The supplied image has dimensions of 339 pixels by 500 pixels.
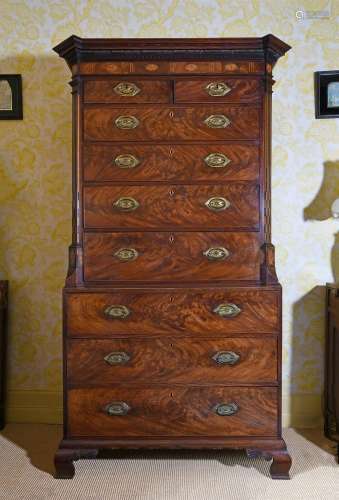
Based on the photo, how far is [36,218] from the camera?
352 centimetres

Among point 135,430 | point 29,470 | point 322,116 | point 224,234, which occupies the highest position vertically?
point 322,116

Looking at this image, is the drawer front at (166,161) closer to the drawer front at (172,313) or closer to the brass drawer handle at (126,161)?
the brass drawer handle at (126,161)

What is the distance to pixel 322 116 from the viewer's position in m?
3.40

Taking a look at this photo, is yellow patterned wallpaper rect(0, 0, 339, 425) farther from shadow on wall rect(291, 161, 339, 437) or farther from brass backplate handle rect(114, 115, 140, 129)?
brass backplate handle rect(114, 115, 140, 129)

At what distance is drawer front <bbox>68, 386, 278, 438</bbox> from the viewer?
8.94ft

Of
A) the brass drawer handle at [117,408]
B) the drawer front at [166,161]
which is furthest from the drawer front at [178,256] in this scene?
the brass drawer handle at [117,408]

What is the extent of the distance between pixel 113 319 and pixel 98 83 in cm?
125

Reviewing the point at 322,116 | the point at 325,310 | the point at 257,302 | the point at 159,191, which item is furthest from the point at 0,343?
the point at 322,116

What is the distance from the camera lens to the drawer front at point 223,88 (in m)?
2.77

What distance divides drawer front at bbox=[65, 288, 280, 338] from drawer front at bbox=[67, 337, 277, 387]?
58 millimetres

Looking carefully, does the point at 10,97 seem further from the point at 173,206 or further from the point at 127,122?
the point at 173,206

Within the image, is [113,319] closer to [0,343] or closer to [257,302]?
[257,302]

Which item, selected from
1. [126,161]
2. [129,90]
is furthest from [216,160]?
[129,90]

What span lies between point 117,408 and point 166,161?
1326 mm
